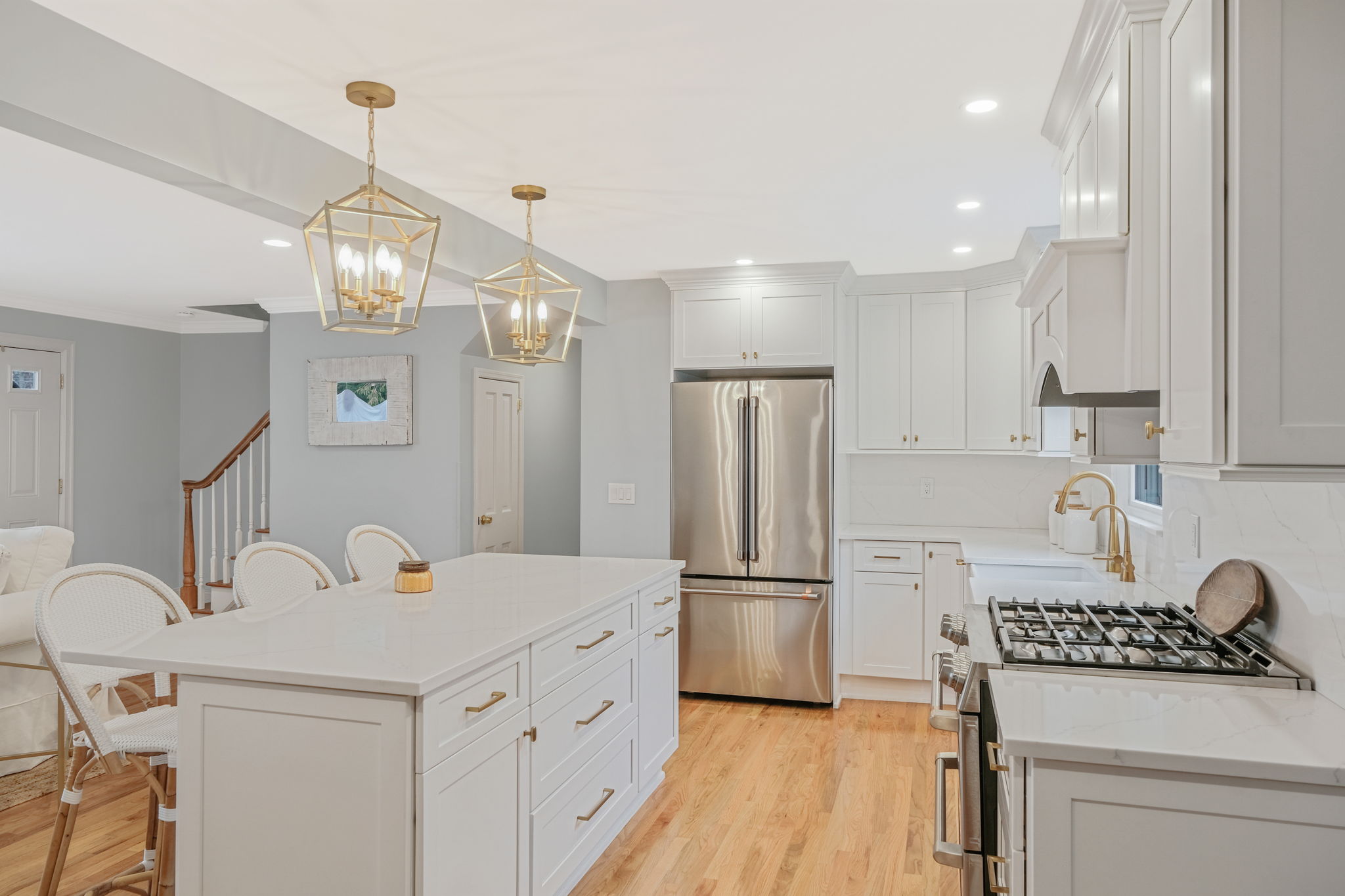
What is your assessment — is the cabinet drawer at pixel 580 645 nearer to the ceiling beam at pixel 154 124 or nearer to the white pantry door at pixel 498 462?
the ceiling beam at pixel 154 124

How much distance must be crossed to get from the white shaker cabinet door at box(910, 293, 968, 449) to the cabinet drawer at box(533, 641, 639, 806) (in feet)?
8.55

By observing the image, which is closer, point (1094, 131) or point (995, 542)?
point (1094, 131)

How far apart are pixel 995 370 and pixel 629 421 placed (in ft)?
6.95

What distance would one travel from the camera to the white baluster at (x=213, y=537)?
6.50 metres

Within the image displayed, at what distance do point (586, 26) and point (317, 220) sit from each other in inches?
32.8

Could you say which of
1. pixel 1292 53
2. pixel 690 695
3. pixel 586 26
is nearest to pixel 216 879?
pixel 586 26

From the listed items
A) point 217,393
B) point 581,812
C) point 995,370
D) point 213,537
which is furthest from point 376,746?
point 217,393

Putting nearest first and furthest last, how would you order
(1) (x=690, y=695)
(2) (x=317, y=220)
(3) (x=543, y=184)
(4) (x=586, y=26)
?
(4) (x=586, y=26) → (2) (x=317, y=220) → (3) (x=543, y=184) → (1) (x=690, y=695)

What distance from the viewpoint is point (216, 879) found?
196 cm

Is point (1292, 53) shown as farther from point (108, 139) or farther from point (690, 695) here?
point (690, 695)

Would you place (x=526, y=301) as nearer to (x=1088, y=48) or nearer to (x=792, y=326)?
(x=1088, y=48)

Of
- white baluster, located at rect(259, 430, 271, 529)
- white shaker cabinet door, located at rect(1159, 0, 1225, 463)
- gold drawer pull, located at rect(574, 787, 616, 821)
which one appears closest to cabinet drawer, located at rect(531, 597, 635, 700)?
gold drawer pull, located at rect(574, 787, 616, 821)

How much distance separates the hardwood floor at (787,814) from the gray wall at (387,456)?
2311 mm

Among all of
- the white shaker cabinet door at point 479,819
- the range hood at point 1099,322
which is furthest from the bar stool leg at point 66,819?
the range hood at point 1099,322
